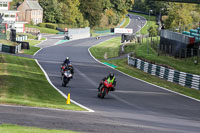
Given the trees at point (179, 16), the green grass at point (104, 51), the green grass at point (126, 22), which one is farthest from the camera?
the green grass at point (126, 22)

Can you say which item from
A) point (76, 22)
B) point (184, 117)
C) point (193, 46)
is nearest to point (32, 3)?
point (76, 22)

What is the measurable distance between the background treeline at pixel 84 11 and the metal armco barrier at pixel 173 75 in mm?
92854

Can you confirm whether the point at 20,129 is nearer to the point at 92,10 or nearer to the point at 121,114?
the point at 121,114

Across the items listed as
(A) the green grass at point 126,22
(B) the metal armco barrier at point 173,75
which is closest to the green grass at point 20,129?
(B) the metal armco barrier at point 173,75

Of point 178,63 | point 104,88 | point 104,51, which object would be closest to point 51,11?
Result: point 104,51

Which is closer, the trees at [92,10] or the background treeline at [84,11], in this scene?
the background treeline at [84,11]

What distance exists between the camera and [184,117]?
20.2 m

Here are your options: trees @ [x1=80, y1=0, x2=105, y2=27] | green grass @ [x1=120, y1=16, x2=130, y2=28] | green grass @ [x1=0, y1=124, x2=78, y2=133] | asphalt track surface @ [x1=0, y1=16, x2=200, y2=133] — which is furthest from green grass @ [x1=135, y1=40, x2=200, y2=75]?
green grass @ [x1=120, y1=16, x2=130, y2=28]

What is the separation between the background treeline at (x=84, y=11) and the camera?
14241 centimetres

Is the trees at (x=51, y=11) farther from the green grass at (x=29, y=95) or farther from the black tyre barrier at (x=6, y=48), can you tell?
the green grass at (x=29, y=95)

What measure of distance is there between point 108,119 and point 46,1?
432 feet

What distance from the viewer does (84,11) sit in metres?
158

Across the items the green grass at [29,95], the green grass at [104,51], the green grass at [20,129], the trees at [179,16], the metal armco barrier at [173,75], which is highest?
the trees at [179,16]

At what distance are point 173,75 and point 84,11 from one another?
395 feet
